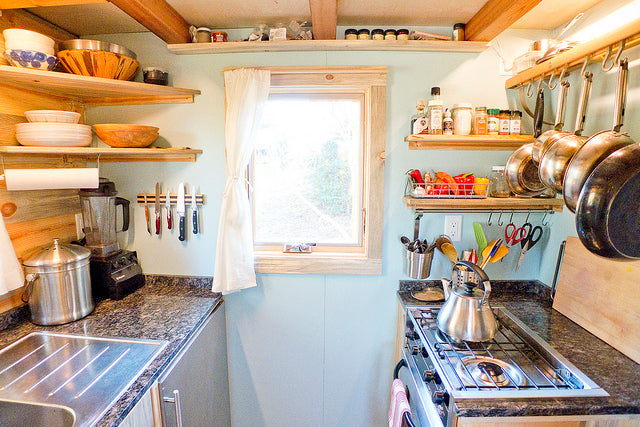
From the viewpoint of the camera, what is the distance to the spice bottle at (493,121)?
1.47 m

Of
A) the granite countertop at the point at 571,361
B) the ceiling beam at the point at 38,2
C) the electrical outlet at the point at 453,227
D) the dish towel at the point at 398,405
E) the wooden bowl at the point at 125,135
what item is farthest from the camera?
the electrical outlet at the point at 453,227

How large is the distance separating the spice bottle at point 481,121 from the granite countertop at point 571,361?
849 mm

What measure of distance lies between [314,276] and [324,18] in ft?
4.01

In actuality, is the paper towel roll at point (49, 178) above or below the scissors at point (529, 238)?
above

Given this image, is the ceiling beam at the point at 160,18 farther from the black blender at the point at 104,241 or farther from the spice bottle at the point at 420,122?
the spice bottle at the point at 420,122

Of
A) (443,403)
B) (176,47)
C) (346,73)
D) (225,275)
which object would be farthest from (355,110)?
(443,403)

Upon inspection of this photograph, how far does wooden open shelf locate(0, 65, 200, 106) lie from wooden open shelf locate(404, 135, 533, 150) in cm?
114

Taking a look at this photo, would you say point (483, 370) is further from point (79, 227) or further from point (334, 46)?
point (79, 227)

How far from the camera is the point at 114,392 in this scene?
0.97 meters

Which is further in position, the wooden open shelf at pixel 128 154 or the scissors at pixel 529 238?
the scissors at pixel 529 238

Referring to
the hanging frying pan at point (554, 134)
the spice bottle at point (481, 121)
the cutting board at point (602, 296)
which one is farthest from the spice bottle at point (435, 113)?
the cutting board at point (602, 296)

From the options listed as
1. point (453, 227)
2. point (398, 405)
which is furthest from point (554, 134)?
point (398, 405)

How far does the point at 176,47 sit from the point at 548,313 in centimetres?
214

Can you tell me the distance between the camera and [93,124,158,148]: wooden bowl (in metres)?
1.40
